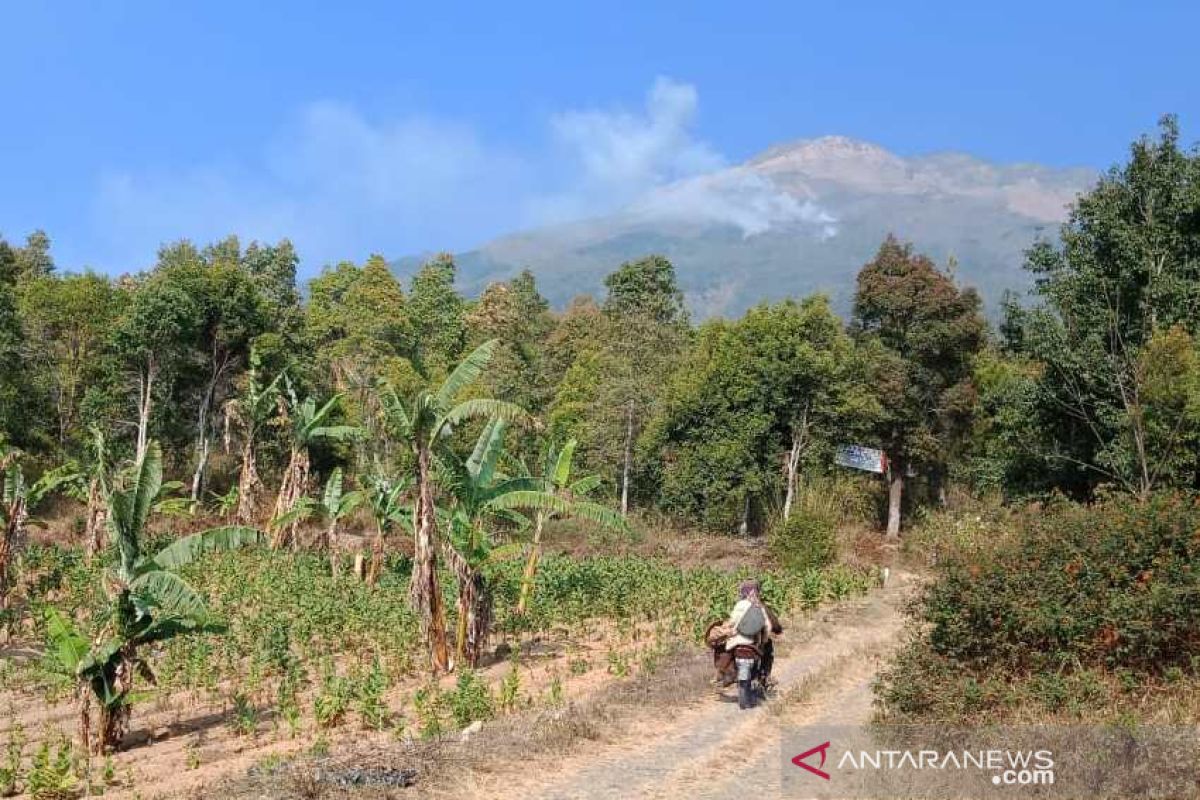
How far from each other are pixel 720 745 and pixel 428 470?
634 cm

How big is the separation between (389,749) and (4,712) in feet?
27.2

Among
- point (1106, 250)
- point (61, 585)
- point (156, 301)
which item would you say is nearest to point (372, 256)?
point (156, 301)

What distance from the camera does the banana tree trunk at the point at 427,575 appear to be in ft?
48.4

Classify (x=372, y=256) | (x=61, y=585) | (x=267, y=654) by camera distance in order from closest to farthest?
(x=267, y=654) < (x=61, y=585) < (x=372, y=256)

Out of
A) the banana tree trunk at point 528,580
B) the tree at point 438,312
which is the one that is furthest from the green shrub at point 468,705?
the tree at point 438,312

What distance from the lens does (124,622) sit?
39.5 ft

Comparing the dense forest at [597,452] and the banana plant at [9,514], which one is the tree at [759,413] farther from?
the banana plant at [9,514]

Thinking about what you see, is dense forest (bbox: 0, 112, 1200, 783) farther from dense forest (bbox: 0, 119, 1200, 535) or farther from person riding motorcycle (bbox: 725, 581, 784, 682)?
person riding motorcycle (bbox: 725, 581, 784, 682)

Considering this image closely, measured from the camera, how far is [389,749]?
30.5ft

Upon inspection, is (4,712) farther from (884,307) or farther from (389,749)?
(884,307)

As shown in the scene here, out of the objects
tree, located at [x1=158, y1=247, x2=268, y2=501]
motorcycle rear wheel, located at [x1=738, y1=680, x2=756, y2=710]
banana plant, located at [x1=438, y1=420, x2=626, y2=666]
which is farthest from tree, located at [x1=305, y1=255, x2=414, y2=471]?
motorcycle rear wheel, located at [x1=738, y1=680, x2=756, y2=710]

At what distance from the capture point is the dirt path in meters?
8.95

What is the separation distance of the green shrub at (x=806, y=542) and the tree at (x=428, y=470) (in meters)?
12.9

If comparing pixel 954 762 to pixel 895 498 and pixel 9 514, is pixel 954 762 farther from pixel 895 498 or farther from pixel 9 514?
pixel 895 498
